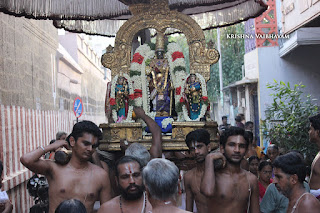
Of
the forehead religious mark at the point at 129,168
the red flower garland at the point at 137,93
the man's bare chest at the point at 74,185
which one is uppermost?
the red flower garland at the point at 137,93

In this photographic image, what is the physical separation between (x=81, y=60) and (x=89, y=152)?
21281 millimetres

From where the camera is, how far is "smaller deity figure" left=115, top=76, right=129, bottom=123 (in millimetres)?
6289

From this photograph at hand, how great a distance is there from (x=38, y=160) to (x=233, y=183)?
180 centimetres

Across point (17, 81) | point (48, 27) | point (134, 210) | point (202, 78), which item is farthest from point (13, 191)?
point (48, 27)

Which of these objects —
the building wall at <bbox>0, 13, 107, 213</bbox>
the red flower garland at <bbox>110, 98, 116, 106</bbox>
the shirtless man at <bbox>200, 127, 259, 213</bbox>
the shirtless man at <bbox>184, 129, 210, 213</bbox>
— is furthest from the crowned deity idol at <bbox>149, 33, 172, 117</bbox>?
the building wall at <bbox>0, 13, 107, 213</bbox>

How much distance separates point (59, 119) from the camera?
15938 mm

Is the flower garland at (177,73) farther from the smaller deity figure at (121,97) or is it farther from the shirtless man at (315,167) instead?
the shirtless man at (315,167)

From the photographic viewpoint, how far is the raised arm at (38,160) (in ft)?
13.5

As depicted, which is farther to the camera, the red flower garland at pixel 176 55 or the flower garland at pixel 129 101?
the red flower garland at pixel 176 55

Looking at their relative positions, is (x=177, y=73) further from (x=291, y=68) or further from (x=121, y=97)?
(x=291, y=68)

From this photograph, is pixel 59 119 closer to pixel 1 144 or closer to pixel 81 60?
pixel 1 144

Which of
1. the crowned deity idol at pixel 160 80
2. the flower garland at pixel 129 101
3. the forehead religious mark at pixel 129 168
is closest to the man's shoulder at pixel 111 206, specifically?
the forehead religious mark at pixel 129 168

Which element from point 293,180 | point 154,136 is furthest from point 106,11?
point 293,180

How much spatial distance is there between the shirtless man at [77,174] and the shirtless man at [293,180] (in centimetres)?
162
